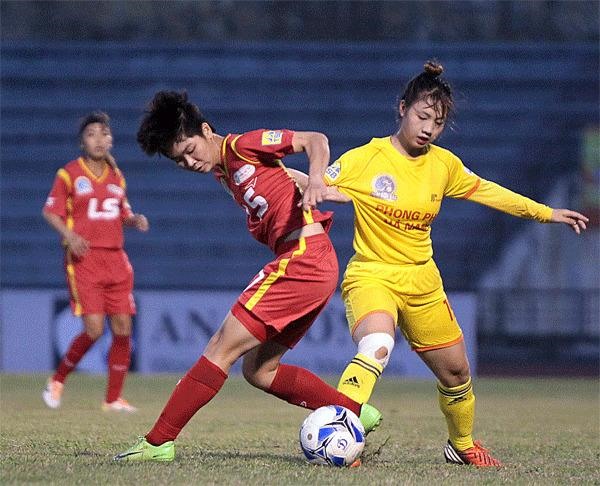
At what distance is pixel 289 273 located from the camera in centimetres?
541

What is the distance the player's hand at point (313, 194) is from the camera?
4988 millimetres

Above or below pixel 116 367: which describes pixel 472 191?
above

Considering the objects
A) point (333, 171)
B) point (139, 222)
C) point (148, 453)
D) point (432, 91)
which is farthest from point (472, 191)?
point (139, 222)

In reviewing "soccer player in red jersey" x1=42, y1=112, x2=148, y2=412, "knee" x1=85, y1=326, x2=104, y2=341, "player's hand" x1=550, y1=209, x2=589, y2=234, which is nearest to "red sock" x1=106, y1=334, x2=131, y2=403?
"soccer player in red jersey" x1=42, y1=112, x2=148, y2=412

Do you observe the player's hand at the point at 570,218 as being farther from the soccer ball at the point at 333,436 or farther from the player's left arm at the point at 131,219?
the player's left arm at the point at 131,219

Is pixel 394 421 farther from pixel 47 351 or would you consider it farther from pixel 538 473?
pixel 47 351

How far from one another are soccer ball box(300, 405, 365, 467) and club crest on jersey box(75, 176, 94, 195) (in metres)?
4.56

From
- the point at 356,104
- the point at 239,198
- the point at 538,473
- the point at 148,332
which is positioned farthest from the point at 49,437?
the point at 356,104

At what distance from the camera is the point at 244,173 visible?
5.48 meters

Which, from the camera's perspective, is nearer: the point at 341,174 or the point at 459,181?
the point at 341,174

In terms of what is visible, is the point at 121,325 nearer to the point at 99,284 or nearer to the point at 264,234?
the point at 99,284

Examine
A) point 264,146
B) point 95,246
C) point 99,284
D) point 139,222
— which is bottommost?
point 99,284

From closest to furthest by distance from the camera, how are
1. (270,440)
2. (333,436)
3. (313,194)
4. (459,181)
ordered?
(313,194)
(333,436)
(459,181)
(270,440)

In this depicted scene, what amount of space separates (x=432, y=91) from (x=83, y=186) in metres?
4.35
